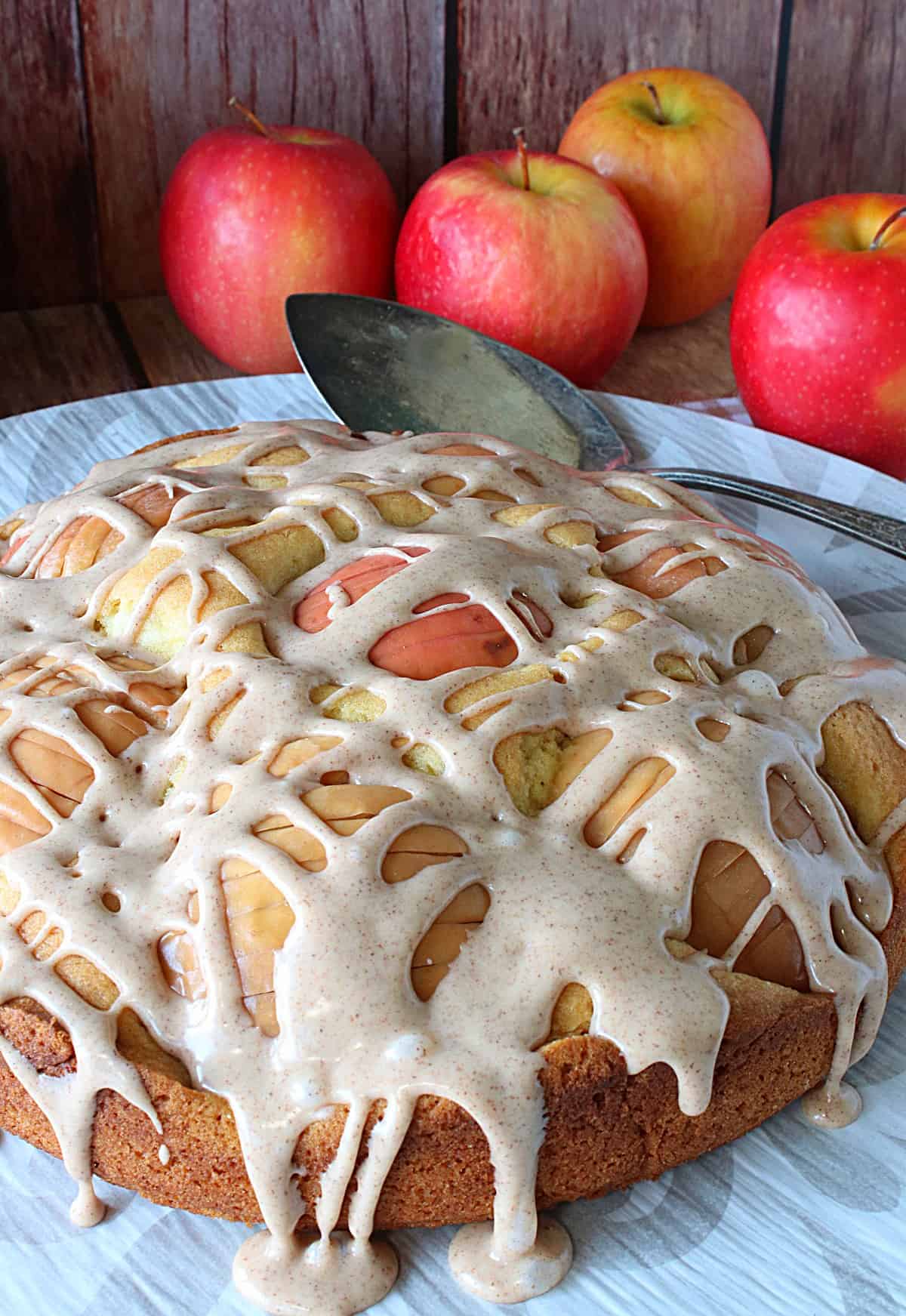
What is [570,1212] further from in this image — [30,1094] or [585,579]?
[585,579]

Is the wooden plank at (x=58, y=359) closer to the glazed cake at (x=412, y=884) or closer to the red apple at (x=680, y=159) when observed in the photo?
the red apple at (x=680, y=159)

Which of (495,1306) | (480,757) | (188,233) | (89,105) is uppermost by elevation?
(89,105)

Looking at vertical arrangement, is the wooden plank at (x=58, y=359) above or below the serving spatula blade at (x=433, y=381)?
below

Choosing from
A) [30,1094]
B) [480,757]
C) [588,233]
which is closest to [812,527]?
[588,233]

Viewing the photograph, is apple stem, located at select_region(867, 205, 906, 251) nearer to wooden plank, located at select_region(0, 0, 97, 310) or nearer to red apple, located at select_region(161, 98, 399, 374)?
red apple, located at select_region(161, 98, 399, 374)

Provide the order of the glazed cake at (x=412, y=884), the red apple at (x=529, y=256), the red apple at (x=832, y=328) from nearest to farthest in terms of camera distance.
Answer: the glazed cake at (x=412, y=884)
the red apple at (x=832, y=328)
the red apple at (x=529, y=256)

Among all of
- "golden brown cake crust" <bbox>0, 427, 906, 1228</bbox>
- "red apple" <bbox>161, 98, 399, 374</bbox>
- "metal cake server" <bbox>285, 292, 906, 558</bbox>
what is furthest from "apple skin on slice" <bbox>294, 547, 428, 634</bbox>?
"red apple" <bbox>161, 98, 399, 374</bbox>

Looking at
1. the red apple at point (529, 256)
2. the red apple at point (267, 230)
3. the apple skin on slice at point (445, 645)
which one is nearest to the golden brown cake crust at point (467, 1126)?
the apple skin on slice at point (445, 645)
